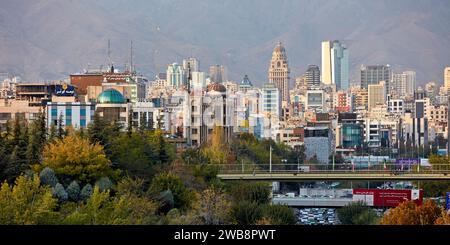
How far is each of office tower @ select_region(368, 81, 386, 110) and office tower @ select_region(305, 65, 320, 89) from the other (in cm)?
444

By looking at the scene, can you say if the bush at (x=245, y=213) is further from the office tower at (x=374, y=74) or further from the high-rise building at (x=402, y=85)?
the office tower at (x=374, y=74)

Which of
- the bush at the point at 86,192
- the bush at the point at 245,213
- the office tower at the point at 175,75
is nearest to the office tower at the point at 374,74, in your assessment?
the office tower at the point at 175,75

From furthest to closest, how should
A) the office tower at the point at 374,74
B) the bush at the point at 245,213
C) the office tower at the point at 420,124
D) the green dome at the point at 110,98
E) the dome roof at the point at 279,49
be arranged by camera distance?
1. the office tower at the point at 374,74
2. the dome roof at the point at 279,49
3. the office tower at the point at 420,124
4. the green dome at the point at 110,98
5. the bush at the point at 245,213

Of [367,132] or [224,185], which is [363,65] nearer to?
[367,132]

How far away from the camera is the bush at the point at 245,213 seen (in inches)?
489

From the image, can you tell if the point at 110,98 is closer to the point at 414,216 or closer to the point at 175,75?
the point at 414,216

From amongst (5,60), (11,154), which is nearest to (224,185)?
(11,154)

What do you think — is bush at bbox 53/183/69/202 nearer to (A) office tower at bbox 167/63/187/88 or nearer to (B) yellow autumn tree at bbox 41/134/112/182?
(B) yellow autumn tree at bbox 41/134/112/182

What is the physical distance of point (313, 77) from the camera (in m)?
70.9

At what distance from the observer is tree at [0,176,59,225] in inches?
307

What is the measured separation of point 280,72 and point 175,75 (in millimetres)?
6277

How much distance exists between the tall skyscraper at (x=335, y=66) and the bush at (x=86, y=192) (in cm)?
4111

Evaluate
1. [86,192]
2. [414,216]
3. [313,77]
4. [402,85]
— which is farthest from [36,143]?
[313,77]

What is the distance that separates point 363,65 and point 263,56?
42.7ft
